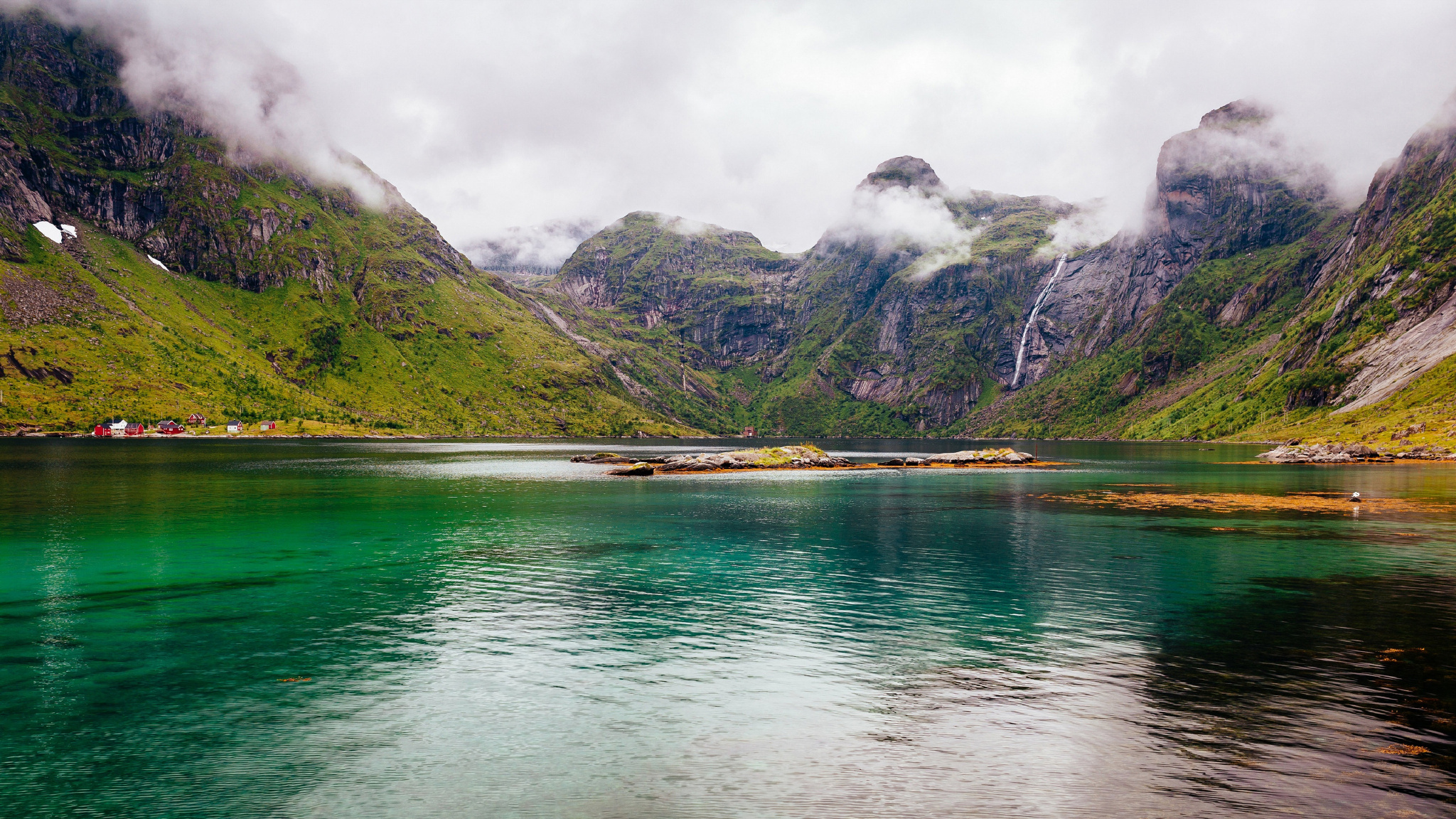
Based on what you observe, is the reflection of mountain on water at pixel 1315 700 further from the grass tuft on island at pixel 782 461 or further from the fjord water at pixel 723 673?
the grass tuft on island at pixel 782 461

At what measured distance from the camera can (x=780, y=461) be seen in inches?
6599

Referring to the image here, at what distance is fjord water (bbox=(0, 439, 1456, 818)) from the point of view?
1777 centimetres

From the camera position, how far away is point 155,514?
7069 cm

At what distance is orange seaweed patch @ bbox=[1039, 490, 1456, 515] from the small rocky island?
7293cm

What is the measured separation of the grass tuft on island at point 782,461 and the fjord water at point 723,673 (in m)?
90.1

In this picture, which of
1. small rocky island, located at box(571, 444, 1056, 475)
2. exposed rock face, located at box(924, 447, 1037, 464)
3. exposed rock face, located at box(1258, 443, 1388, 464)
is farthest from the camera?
exposed rock face, located at box(924, 447, 1037, 464)

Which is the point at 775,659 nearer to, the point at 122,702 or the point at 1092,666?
the point at 1092,666

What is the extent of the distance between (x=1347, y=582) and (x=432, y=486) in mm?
103930

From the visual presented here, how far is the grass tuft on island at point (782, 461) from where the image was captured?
15425 cm

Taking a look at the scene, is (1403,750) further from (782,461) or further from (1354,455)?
(1354,455)

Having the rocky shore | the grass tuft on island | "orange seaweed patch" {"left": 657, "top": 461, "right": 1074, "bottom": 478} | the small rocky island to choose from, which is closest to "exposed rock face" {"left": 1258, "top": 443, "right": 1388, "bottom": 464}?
the rocky shore

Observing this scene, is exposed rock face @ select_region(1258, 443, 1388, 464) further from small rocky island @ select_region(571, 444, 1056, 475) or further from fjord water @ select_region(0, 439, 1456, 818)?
fjord water @ select_region(0, 439, 1456, 818)

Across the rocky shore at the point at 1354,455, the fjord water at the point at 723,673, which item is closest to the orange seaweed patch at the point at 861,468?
the rocky shore at the point at 1354,455

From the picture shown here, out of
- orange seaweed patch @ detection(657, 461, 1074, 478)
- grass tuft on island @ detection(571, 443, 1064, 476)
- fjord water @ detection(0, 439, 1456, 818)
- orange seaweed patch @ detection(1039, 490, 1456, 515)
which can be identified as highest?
grass tuft on island @ detection(571, 443, 1064, 476)
